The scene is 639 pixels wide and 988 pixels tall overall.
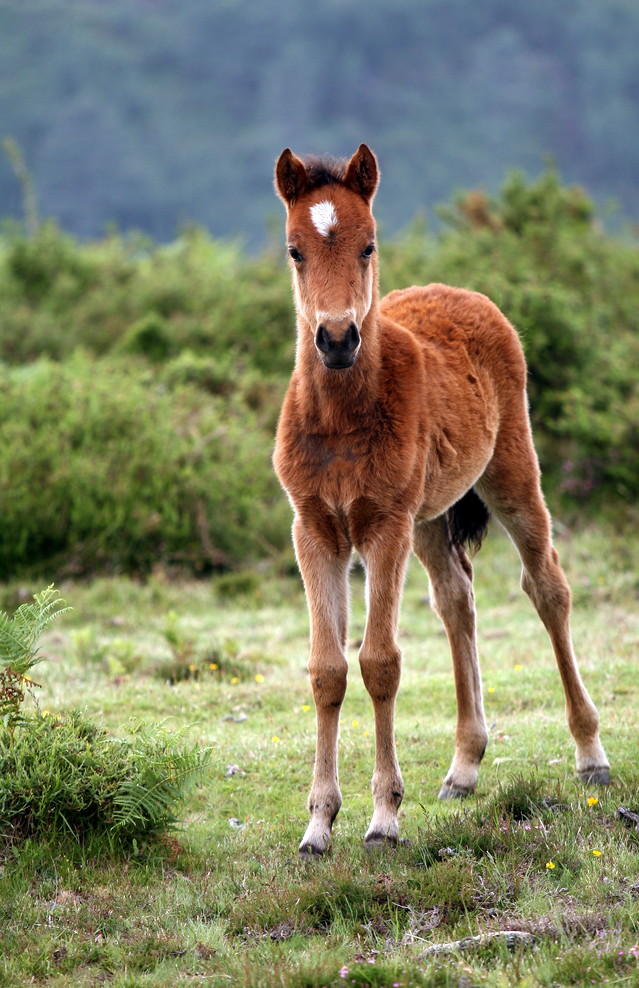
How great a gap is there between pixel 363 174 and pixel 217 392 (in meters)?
9.56

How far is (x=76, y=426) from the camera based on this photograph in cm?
1156

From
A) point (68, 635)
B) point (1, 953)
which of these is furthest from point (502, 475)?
point (68, 635)

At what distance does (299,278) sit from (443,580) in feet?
6.34

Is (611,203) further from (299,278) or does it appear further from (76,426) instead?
(299,278)

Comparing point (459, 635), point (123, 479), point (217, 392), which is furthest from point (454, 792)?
point (217, 392)

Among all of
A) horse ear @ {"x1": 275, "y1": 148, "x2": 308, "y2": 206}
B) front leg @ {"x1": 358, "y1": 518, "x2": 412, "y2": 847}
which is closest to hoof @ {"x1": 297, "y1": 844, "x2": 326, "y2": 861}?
front leg @ {"x1": 358, "y1": 518, "x2": 412, "y2": 847}

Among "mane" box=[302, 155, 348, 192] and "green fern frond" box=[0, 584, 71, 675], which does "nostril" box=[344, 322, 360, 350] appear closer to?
"mane" box=[302, 155, 348, 192]

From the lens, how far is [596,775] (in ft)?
17.7

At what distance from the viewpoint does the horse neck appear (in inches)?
191

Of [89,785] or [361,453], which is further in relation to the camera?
[361,453]

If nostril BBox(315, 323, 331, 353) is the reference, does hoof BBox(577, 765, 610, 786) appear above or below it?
below

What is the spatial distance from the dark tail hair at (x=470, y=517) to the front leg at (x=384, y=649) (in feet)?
3.98

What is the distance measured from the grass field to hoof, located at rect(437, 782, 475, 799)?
101 mm

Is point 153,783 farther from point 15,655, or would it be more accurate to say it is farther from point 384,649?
point 384,649
